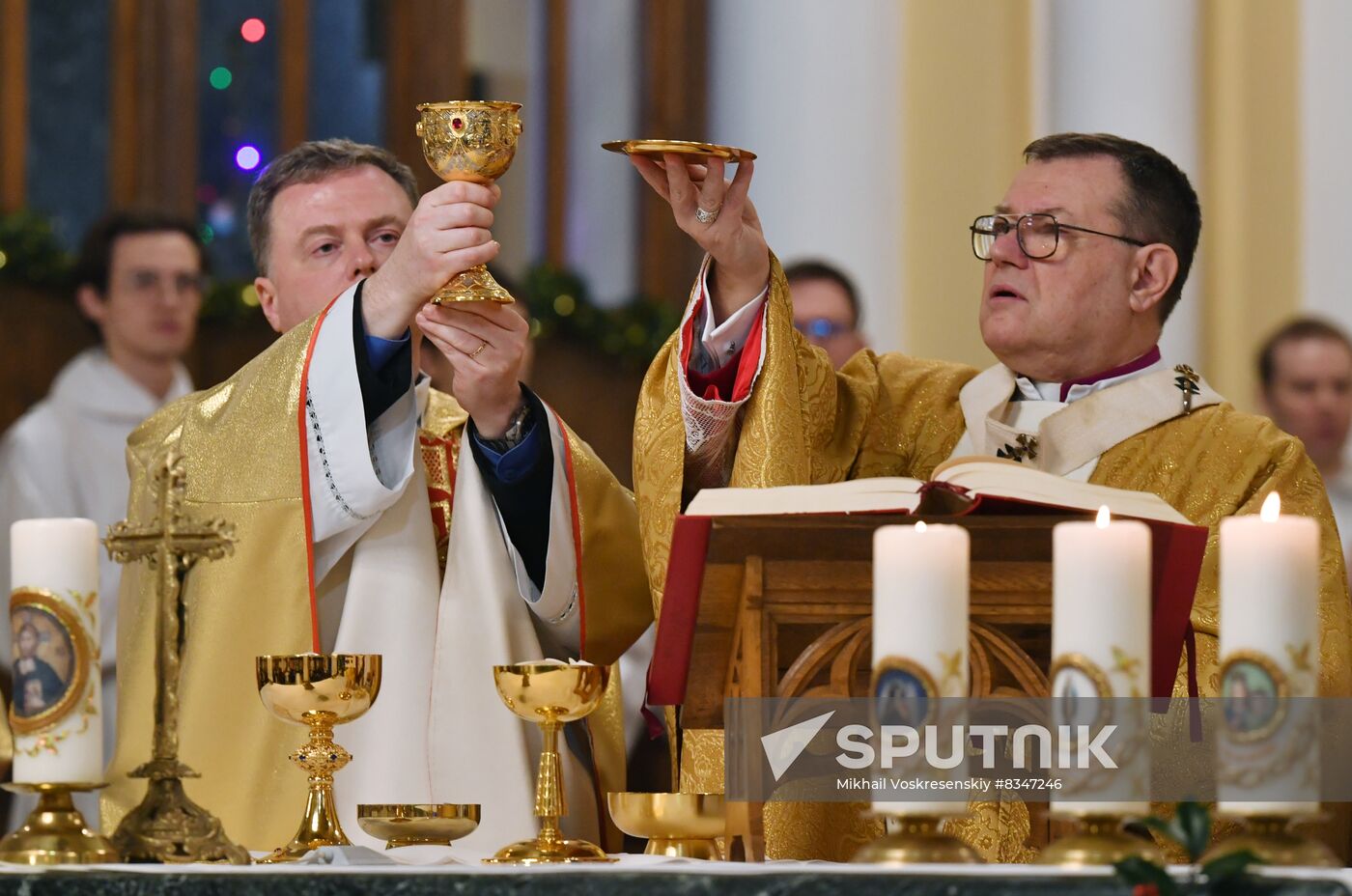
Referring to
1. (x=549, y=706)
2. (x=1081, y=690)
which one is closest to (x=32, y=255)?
(x=549, y=706)

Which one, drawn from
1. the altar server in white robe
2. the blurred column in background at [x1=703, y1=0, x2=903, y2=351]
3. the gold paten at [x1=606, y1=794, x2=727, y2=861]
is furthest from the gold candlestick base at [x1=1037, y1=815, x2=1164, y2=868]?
the blurred column in background at [x1=703, y1=0, x2=903, y2=351]

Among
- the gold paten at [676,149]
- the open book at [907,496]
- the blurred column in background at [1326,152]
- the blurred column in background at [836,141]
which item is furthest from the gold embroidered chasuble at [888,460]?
the blurred column in background at [1326,152]

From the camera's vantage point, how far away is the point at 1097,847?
2100mm

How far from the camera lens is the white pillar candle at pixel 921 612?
6.84ft

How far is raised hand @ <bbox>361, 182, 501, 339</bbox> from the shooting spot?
10.5 feet

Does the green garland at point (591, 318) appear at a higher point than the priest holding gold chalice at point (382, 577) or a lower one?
higher

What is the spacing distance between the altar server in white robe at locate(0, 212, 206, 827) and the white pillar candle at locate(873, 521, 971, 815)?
4637 millimetres

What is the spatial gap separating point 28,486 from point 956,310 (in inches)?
129

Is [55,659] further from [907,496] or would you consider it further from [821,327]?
[821,327]

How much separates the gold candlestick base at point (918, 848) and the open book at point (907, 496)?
0.46m

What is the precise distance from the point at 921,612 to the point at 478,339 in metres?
1.53

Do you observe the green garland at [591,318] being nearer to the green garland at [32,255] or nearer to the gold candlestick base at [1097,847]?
the green garland at [32,255]

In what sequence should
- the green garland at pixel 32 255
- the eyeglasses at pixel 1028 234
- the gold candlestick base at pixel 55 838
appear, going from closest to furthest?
the gold candlestick base at pixel 55 838 < the eyeglasses at pixel 1028 234 < the green garland at pixel 32 255

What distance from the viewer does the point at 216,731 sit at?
3588 mm
